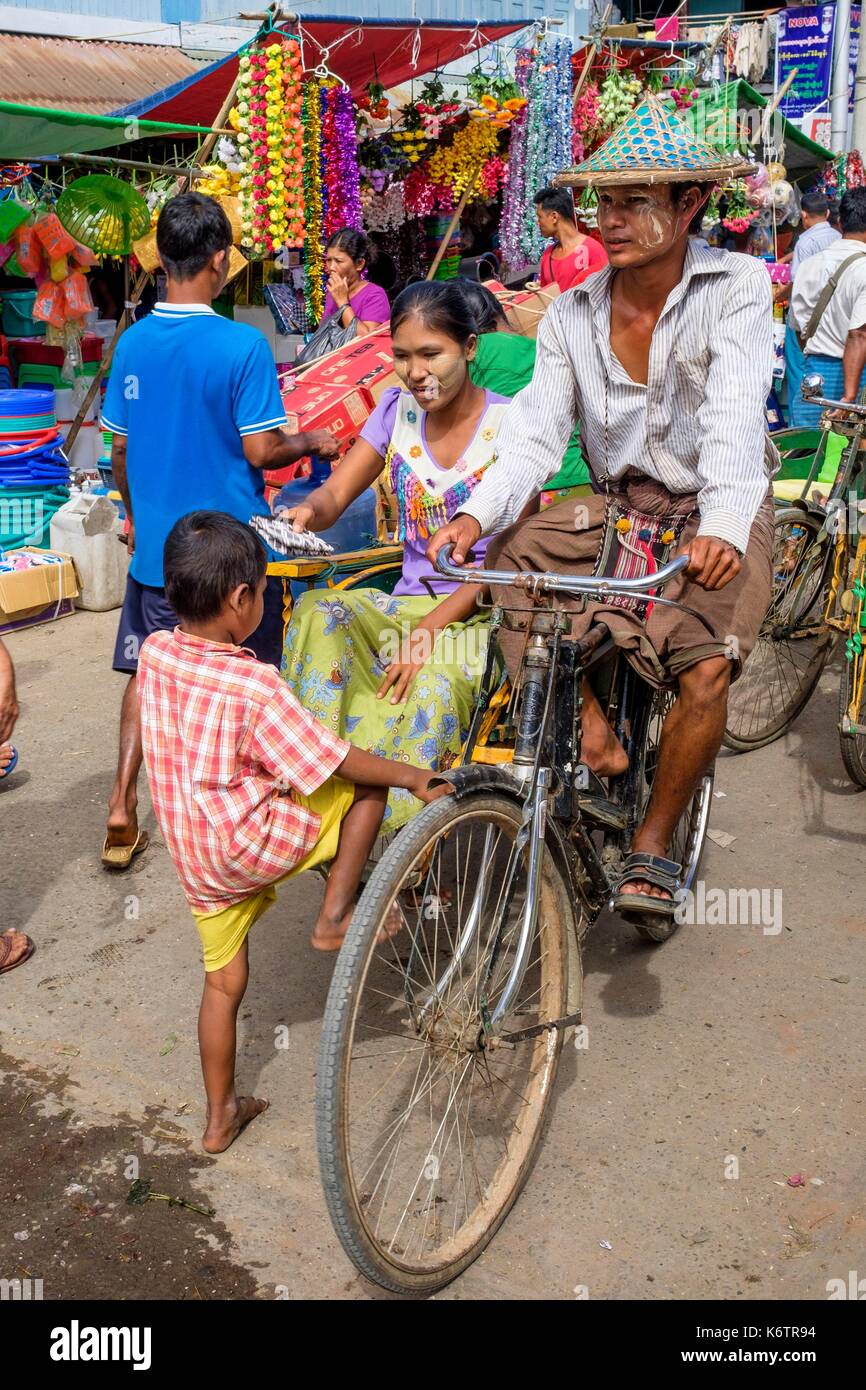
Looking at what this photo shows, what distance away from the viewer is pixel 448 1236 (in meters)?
2.60

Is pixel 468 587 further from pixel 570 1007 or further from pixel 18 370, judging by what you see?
pixel 18 370

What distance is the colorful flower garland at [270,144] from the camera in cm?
731

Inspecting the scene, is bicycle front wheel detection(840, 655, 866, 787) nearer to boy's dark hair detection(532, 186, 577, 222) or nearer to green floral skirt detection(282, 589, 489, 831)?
green floral skirt detection(282, 589, 489, 831)

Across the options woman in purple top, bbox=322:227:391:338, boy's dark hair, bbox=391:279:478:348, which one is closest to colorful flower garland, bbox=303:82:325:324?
woman in purple top, bbox=322:227:391:338

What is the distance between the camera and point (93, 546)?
21.9ft

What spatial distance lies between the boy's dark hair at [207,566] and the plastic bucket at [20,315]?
599 centimetres

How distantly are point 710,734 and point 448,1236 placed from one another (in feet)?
4.15

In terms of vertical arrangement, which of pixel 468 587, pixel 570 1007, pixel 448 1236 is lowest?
pixel 448 1236

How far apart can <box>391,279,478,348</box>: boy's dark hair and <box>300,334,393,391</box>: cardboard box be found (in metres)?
1.82

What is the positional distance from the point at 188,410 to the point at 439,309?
83 cm

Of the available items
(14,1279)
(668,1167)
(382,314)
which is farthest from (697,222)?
(382,314)

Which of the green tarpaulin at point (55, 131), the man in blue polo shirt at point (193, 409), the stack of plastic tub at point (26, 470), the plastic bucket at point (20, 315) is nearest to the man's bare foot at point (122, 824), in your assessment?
the man in blue polo shirt at point (193, 409)

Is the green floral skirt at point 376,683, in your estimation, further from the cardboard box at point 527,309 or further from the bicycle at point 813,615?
the cardboard box at point 527,309

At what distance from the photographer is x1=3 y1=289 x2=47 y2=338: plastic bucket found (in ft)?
26.4
